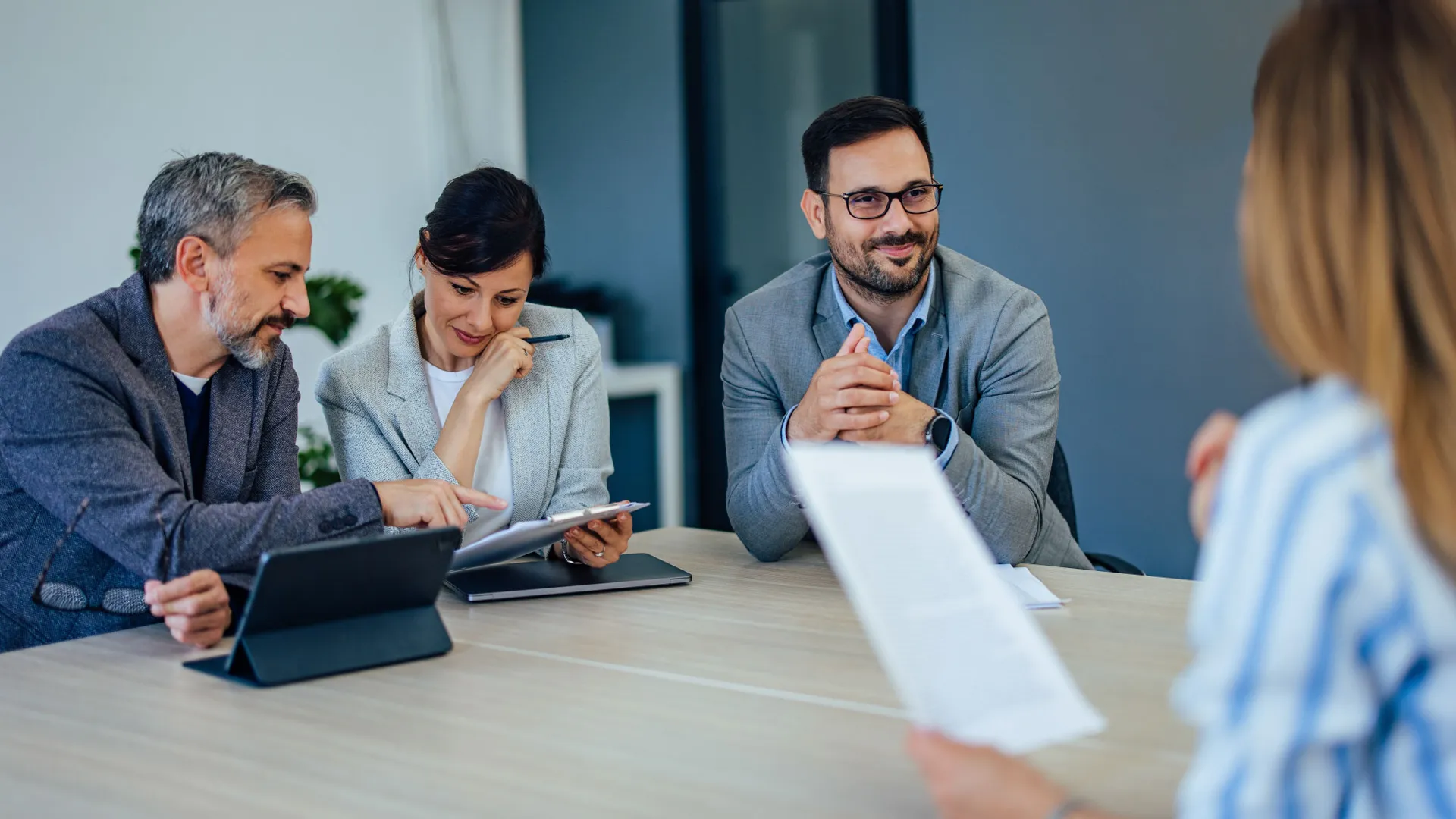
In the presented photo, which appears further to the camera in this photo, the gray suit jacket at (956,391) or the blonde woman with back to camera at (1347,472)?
the gray suit jacket at (956,391)

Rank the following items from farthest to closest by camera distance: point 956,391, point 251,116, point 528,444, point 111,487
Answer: point 251,116 → point 528,444 → point 956,391 → point 111,487

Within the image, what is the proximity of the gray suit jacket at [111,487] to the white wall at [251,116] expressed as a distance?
1959 millimetres

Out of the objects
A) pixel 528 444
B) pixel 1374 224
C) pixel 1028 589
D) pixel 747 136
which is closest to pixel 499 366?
pixel 528 444

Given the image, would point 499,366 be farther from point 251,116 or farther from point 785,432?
point 251,116

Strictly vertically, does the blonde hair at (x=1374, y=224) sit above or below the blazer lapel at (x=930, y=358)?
above

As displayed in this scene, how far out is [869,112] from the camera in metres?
2.23

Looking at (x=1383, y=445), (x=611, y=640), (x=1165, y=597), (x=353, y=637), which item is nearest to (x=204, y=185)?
(x=353, y=637)

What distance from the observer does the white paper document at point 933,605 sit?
841 millimetres

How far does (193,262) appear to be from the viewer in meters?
1.80

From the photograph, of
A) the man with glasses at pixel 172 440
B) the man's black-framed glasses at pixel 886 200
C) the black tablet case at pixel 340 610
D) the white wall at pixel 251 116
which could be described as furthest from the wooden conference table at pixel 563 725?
the white wall at pixel 251 116

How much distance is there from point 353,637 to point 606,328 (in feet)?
10.7

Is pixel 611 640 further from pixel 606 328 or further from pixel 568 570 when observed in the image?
pixel 606 328

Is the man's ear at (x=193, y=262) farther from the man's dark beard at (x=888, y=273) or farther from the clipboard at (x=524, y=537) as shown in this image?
the man's dark beard at (x=888, y=273)

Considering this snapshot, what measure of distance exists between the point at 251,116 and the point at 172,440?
8.45ft
